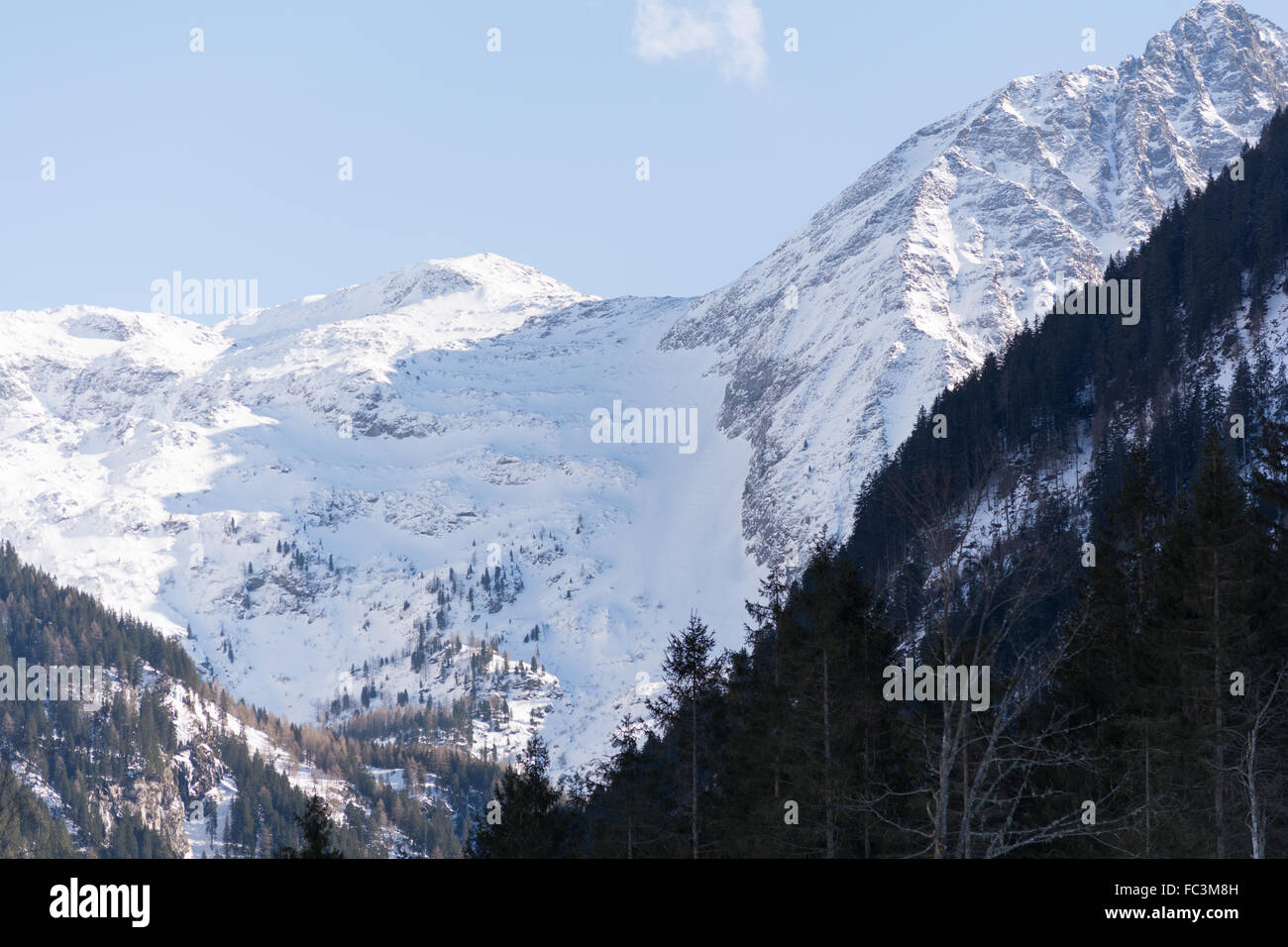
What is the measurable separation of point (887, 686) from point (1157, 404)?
9471 cm

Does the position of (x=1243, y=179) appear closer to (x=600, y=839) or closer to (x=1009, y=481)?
(x=1009, y=481)

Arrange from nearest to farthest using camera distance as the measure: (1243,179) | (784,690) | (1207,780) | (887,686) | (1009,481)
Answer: (1207,780)
(887,686)
(784,690)
(1009,481)
(1243,179)

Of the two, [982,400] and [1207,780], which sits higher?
[982,400]

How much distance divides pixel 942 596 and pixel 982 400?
126 metres

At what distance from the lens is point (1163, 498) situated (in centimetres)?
4678

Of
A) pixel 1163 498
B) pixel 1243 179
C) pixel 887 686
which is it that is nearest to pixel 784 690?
pixel 887 686
